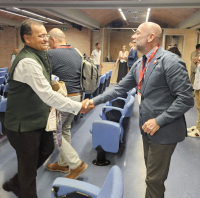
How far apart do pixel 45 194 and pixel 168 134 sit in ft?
4.76

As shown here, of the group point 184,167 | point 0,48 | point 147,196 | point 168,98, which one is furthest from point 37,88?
point 0,48

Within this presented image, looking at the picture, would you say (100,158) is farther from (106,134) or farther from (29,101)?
(29,101)

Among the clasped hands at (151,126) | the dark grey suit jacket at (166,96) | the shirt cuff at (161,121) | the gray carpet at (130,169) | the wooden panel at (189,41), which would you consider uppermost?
the wooden panel at (189,41)

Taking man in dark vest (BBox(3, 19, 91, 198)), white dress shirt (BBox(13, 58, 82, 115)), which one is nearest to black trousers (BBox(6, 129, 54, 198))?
man in dark vest (BBox(3, 19, 91, 198))

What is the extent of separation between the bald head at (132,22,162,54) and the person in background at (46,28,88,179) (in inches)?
41.1

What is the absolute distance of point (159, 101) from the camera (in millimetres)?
1601

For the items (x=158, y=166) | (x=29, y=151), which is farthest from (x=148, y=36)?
(x=29, y=151)

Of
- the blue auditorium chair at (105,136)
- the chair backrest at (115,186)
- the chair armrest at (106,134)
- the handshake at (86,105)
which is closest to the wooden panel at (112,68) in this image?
the blue auditorium chair at (105,136)

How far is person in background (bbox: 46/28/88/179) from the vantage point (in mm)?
2414

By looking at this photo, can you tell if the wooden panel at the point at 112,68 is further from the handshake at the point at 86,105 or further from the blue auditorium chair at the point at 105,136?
the handshake at the point at 86,105

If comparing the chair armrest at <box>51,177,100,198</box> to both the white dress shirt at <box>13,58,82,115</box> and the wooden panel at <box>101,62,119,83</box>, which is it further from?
the wooden panel at <box>101,62,119,83</box>

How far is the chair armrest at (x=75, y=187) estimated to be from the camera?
3.90 feet

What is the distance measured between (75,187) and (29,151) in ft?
2.22

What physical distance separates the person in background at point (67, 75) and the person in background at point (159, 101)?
3.08ft
